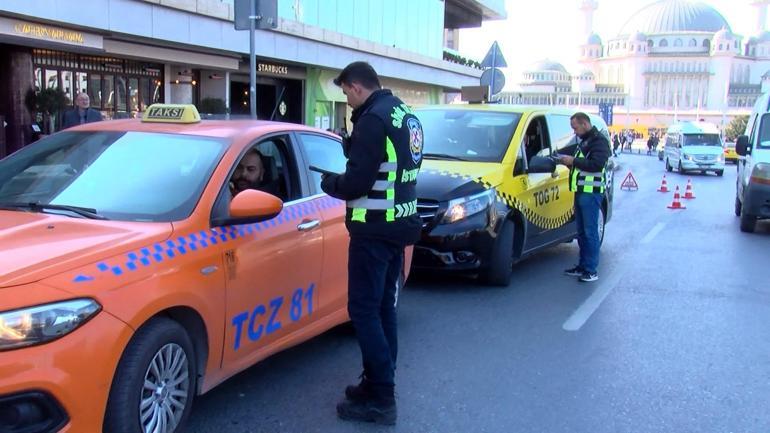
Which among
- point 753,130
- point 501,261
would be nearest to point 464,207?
point 501,261

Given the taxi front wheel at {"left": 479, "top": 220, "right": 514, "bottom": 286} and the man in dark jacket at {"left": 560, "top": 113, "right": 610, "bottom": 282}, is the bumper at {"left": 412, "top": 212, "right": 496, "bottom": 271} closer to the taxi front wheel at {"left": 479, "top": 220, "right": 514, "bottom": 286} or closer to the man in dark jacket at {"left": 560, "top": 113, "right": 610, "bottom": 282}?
the taxi front wheel at {"left": 479, "top": 220, "right": 514, "bottom": 286}

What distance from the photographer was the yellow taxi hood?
2.74 metres

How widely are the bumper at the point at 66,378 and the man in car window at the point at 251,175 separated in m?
1.39

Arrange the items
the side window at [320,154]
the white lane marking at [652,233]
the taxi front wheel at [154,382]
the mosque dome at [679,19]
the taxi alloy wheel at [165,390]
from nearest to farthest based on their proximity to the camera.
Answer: the taxi front wheel at [154,382], the taxi alloy wheel at [165,390], the side window at [320,154], the white lane marking at [652,233], the mosque dome at [679,19]

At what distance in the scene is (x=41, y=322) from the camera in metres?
2.62

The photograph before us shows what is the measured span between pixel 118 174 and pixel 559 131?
606 centimetres

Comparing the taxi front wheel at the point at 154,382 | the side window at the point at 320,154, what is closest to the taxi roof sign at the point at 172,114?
the side window at the point at 320,154

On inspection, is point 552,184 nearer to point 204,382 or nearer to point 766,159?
point 766,159

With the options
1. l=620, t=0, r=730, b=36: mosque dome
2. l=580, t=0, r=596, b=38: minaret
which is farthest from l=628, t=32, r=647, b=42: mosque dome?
l=580, t=0, r=596, b=38: minaret

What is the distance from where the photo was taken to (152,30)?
51.6 ft

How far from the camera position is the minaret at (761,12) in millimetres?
169375

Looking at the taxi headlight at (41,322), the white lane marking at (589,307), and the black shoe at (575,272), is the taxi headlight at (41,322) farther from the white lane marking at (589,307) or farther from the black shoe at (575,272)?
the black shoe at (575,272)

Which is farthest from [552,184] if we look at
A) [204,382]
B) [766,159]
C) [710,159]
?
[710,159]

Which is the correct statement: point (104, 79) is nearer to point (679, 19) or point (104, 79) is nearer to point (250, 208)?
point (250, 208)
